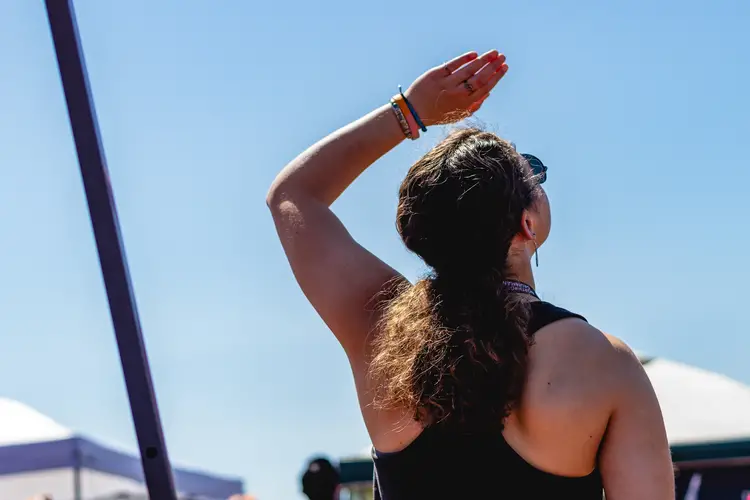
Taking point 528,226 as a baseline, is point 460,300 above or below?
below

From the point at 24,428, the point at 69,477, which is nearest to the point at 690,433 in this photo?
the point at 69,477

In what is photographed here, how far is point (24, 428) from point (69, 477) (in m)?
0.75

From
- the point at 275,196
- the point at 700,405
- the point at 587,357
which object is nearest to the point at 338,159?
the point at 275,196

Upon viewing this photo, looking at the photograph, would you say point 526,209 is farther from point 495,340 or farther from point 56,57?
point 56,57

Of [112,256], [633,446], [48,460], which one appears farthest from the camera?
[48,460]

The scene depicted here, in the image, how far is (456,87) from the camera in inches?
76.3

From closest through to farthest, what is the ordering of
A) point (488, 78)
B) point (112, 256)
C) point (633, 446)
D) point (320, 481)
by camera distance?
point (633, 446) < point (112, 256) < point (488, 78) < point (320, 481)

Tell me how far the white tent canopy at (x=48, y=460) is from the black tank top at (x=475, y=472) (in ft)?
18.3

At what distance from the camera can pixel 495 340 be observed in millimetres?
1594

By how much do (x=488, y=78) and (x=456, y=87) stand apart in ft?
0.20

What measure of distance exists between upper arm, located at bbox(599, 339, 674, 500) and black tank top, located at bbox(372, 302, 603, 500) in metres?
0.05

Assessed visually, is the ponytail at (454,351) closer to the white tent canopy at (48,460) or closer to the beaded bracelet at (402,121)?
the beaded bracelet at (402,121)

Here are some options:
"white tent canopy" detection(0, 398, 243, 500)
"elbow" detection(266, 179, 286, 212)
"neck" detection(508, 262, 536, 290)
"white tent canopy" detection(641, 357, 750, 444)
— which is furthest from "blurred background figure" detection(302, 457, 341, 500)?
"neck" detection(508, 262, 536, 290)

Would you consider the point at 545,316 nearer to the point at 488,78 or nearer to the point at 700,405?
the point at 488,78
